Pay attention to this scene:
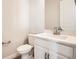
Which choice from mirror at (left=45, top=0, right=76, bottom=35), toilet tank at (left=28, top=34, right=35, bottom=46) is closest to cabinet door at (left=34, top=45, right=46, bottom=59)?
toilet tank at (left=28, top=34, right=35, bottom=46)

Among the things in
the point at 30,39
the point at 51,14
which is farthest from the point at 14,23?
the point at 51,14

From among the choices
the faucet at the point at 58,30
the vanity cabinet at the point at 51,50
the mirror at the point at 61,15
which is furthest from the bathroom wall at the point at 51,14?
the vanity cabinet at the point at 51,50

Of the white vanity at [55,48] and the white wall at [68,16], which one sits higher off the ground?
the white wall at [68,16]

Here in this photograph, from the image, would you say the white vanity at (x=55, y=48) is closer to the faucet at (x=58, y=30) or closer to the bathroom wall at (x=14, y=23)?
the faucet at (x=58, y=30)

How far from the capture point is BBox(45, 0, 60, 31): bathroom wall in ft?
8.03

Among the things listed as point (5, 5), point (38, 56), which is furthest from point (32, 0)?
point (38, 56)

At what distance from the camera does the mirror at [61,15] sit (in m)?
2.07

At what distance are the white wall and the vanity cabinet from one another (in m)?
0.53

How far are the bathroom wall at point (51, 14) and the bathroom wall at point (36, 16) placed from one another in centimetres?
14

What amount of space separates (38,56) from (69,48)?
991 millimetres

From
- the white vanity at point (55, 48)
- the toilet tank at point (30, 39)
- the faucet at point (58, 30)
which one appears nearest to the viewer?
the white vanity at point (55, 48)

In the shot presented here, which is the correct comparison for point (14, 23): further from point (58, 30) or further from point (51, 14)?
point (58, 30)

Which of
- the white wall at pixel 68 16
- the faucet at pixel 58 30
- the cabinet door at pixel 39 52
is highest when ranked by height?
the white wall at pixel 68 16

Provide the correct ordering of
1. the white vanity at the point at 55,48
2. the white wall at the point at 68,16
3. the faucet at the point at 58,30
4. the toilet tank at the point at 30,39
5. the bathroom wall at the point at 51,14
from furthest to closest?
1. the toilet tank at the point at 30,39
2. the bathroom wall at the point at 51,14
3. the faucet at the point at 58,30
4. the white wall at the point at 68,16
5. the white vanity at the point at 55,48
